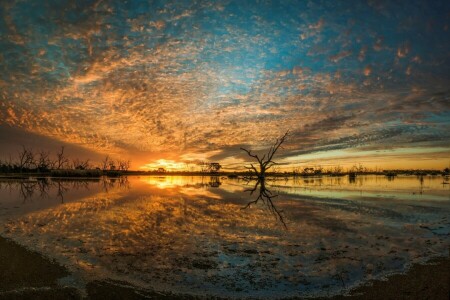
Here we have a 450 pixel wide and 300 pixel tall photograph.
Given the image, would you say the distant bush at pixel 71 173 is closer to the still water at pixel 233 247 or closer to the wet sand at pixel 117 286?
the still water at pixel 233 247

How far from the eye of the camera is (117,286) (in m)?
6.38

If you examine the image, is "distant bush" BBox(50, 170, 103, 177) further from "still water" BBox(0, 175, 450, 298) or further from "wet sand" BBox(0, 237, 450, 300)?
"wet sand" BBox(0, 237, 450, 300)

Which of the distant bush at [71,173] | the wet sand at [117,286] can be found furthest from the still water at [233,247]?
the distant bush at [71,173]

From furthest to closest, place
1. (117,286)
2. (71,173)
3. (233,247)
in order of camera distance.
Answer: (71,173) → (233,247) → (117,286)

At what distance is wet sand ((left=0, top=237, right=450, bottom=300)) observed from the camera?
19.4ft

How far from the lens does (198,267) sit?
7809mm

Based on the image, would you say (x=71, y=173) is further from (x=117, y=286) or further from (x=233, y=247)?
(x=117, y=286)

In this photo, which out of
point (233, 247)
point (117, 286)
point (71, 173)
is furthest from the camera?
point (71, 173)

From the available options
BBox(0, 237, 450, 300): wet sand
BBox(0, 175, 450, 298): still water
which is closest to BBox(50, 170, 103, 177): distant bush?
BBox(0, 175, 450, 298): still water

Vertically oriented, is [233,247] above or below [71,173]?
below

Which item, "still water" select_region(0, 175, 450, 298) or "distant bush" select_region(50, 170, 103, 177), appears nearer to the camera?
"still water" select_region(0, 175, 450, 298)

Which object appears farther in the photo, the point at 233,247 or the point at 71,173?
the point at 71,173

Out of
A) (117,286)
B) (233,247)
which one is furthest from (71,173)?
(117,286)

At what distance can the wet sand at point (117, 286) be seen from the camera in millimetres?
5922
